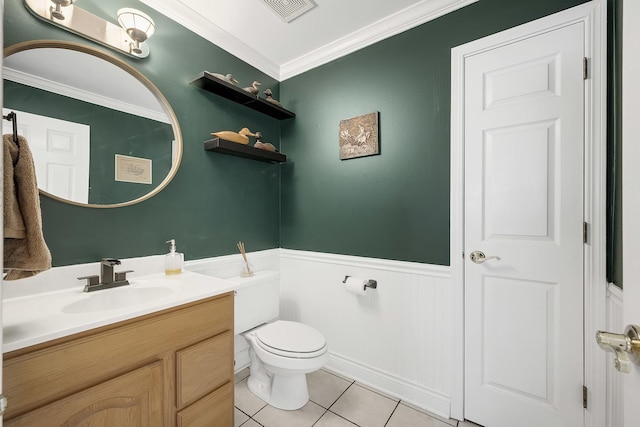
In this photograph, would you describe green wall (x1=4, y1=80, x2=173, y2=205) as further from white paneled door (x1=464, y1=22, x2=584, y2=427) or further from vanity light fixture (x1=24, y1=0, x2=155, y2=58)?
white paneled door (x1=464, y1=22, x2=584, y2=427)

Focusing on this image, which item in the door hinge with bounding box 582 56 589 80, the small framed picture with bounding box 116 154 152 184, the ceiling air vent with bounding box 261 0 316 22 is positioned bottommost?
the small framed picture with bounding box 116 154 152 184

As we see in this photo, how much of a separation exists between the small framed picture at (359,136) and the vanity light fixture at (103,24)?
1316 millimetres

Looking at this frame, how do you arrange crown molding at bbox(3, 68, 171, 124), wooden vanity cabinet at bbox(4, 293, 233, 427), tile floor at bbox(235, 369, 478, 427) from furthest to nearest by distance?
1. tile floor at bbox(235, 369, 478, 427)
2. crown molding at bbox(3, 68, 171, 124)
3. wooden vanity cabinet at bbox(4, 293, 233, 427)

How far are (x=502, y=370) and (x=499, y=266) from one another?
57cm

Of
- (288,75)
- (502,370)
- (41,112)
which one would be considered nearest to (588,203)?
(502,370)

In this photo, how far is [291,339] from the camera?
162 cm

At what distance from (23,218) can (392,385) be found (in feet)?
6.74

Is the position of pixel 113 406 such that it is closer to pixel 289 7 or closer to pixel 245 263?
pixel 245 263

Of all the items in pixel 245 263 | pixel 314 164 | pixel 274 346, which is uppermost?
pixel 314 164

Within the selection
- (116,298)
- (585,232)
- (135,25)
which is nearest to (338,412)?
(116,298)

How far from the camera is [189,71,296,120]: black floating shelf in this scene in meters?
1.73

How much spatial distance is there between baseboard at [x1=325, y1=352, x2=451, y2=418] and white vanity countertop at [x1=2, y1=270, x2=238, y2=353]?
1210mm

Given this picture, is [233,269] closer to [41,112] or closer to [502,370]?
[41,112]

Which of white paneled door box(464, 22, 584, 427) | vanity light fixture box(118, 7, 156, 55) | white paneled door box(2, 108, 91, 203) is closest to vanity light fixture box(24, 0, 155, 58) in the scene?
vanity light fixture box(118, 7, 156, 55)
